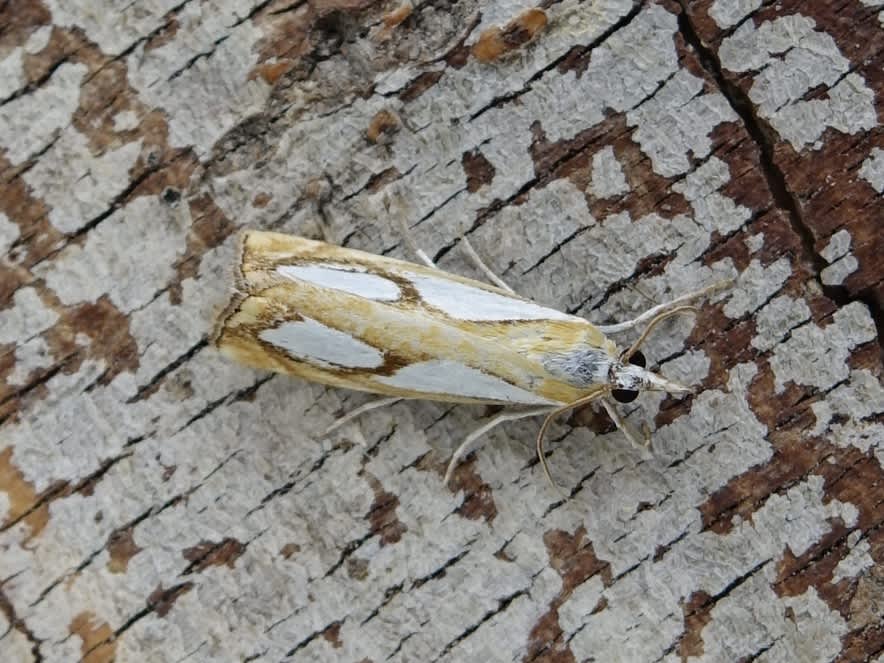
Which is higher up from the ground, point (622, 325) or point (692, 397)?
point (622, 325)

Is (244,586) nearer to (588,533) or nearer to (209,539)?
(209,539)

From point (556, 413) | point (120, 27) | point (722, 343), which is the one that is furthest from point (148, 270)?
point (722, 343)

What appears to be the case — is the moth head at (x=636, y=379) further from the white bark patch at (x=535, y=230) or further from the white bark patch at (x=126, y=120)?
the white bark patch at (x=126, y=120)

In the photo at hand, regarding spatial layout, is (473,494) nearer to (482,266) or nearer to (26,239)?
(482,266)

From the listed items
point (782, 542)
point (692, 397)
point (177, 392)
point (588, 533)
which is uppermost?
point (177, 392)

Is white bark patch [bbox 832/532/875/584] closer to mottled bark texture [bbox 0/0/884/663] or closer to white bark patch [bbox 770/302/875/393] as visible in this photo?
mottled bark texture [bbox 0/0/884/663]

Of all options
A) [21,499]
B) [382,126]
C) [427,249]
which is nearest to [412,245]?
[427,249]

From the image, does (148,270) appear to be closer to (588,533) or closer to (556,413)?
(556,413)

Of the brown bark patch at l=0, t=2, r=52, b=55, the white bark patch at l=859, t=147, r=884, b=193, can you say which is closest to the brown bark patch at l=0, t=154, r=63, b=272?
the brown bark patch at l=0, t=2, r=52, b=55
